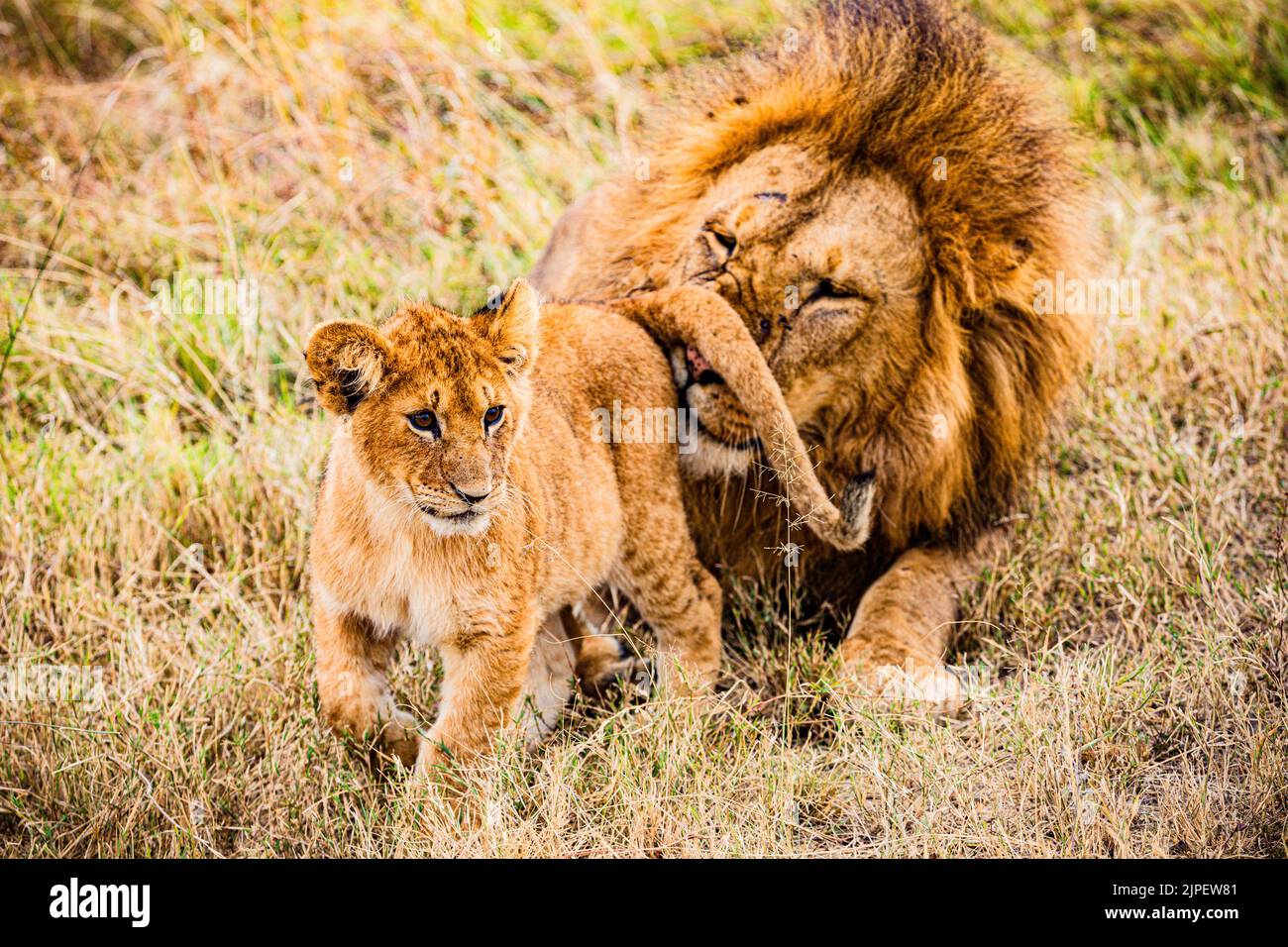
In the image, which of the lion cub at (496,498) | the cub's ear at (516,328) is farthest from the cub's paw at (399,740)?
the cub's ear at (516,328)

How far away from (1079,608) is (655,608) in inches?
45.7

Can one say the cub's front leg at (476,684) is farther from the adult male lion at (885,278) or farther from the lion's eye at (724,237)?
the lion's eye at (724,237)

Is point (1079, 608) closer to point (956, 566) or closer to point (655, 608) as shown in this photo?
point (956, 566)

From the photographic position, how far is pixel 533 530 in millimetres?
2910

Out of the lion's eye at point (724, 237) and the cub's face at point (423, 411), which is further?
the lion's eye at point (724, 237)

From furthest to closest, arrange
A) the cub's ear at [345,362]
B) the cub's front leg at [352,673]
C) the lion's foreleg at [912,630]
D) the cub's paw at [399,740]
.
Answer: the lion's foreleg at [912,630], the cub's paw at [399,740], the cub's front leg at [352,673], the cub's ear at [345,362]

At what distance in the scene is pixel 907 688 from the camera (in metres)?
3.30

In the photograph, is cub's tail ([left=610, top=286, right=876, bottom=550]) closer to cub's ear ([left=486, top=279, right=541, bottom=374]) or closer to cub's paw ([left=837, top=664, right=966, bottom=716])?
cub's paw ([left=837, top=664, right=966, bottom=716])

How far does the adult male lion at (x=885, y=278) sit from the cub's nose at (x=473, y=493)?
94 centimetres

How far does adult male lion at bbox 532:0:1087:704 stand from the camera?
11.4 ft

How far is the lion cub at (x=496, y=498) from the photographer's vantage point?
2.61 metres

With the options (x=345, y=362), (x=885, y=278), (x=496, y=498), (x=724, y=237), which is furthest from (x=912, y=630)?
(x=345, y=362)
